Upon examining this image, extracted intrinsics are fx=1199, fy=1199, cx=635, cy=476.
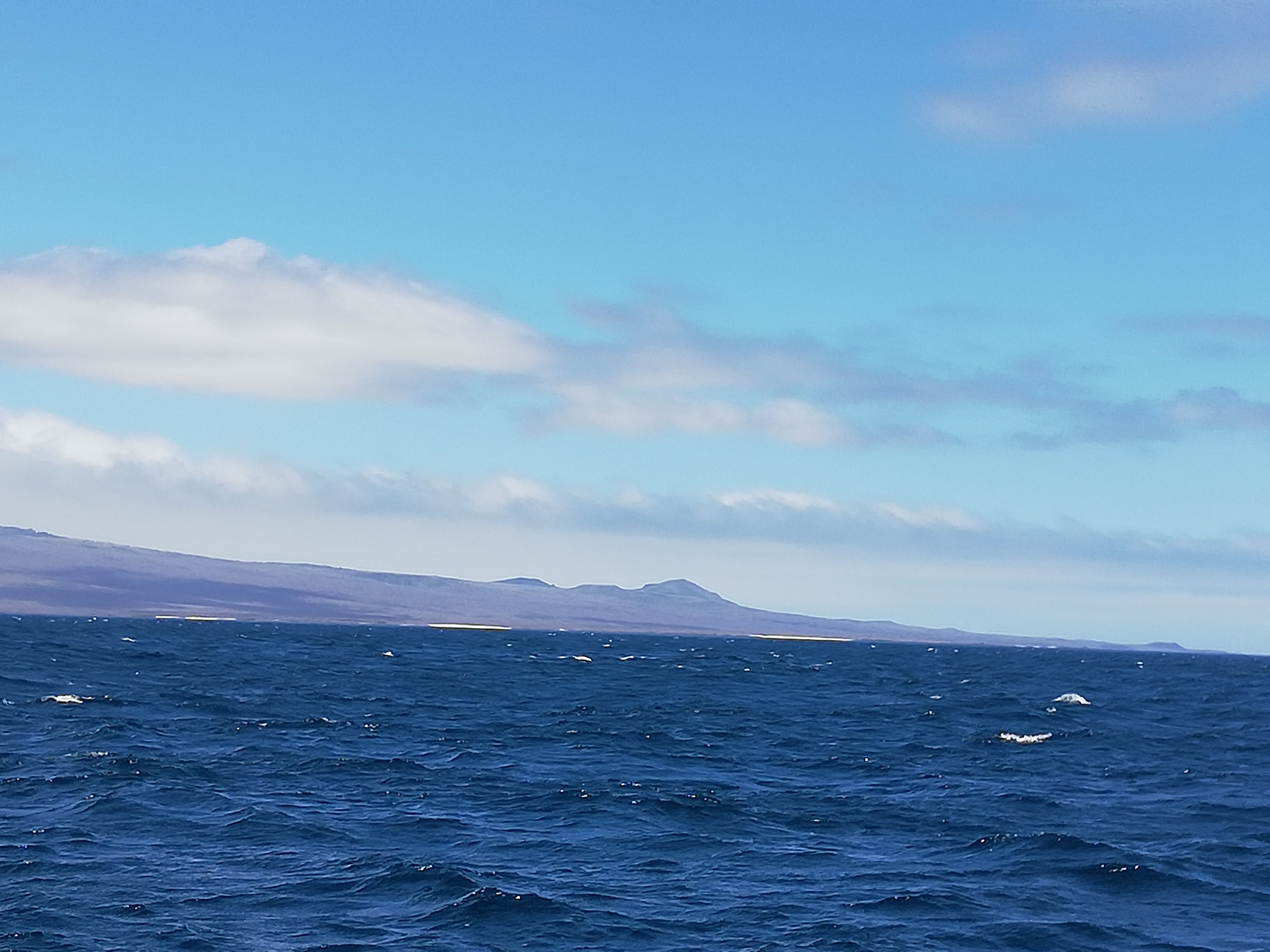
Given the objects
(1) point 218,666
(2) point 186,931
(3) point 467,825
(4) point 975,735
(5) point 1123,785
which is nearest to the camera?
(2) point 186,931

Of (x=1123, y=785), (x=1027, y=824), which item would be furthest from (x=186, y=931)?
(x=1123, y=785)

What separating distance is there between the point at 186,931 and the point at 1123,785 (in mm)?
38248

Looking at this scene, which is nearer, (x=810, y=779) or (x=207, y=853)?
(x=207, y=853)

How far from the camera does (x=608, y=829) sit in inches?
1515

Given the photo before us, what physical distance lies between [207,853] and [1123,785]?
1420 inches

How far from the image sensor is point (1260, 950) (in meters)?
27.1

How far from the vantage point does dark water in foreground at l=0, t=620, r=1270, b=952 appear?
2772 cm

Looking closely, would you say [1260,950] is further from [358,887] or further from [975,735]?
[975,735]

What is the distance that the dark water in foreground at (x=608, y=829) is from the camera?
27719 millimetres

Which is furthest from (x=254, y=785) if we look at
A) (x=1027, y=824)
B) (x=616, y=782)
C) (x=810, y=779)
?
(x=1027, y=824)

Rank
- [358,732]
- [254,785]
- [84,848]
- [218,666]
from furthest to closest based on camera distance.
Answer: [218,666], [358,732], [254,785], [84,848]

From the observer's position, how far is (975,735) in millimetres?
66250

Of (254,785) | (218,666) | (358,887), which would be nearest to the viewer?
(358,887)

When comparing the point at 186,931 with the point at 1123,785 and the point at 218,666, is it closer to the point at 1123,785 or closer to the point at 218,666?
the point at 1123,785
